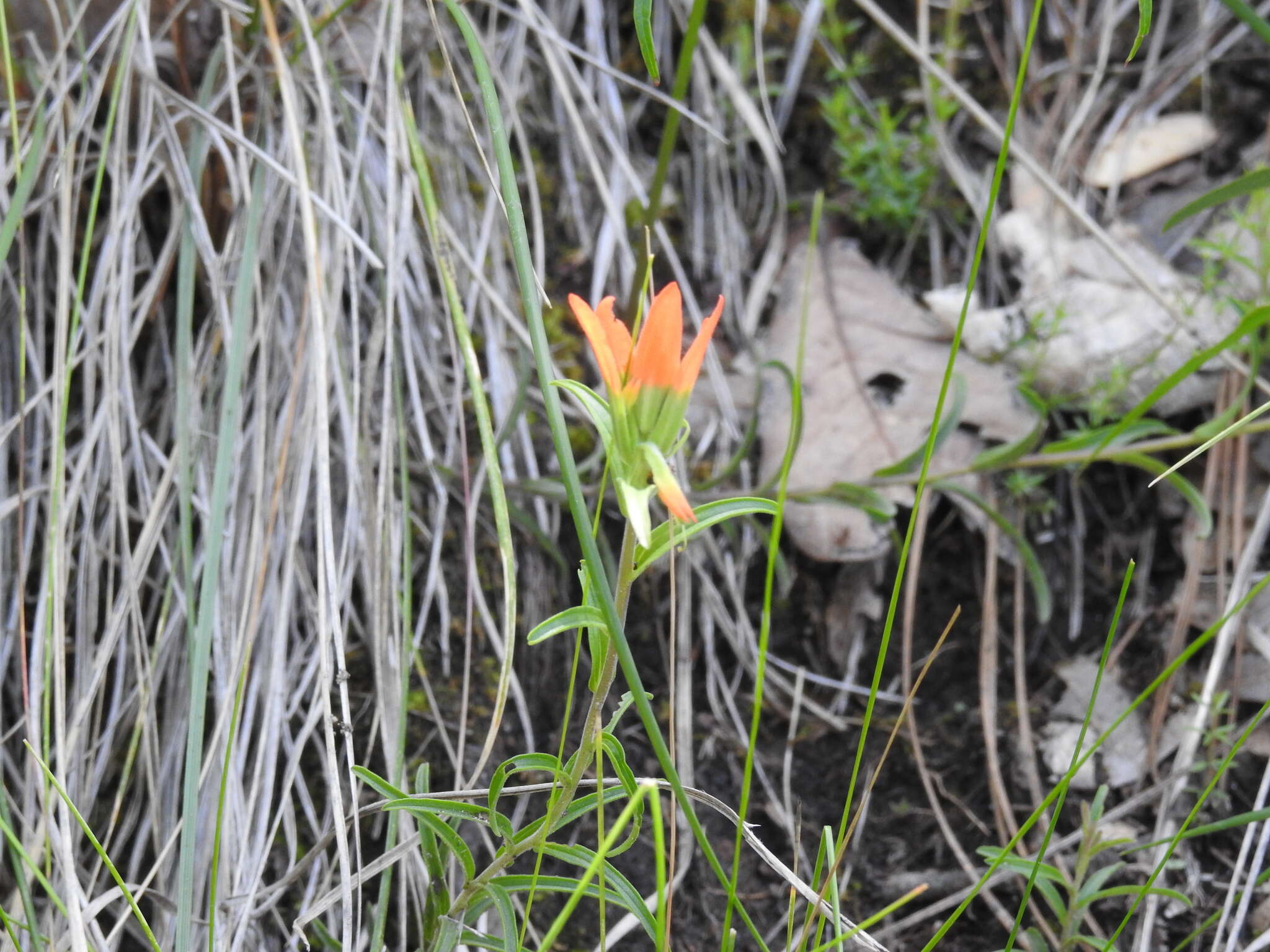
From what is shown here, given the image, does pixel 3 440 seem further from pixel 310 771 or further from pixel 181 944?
pixel 181 944

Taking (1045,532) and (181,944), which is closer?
(181,944)

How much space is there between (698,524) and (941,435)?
838mm

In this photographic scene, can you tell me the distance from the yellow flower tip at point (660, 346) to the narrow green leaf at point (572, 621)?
0.21m

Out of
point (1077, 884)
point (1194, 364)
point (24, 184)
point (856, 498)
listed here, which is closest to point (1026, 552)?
point (856, 498)

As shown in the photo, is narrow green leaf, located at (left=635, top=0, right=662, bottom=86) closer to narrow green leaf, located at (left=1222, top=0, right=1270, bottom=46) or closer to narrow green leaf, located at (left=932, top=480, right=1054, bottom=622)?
narrow green leaf, located at (left=1222, top=0, right=1270, bottom=46)

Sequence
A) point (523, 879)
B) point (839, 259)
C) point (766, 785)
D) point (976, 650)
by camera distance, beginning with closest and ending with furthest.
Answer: point (523, 879) < point (766, 785) < point (976, 650) < point (839, 259)

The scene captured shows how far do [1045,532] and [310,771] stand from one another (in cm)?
127

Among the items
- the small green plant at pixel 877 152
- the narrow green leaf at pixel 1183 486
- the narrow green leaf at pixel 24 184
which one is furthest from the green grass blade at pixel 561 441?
the small green plant at pixel 877 152

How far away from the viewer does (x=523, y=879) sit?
3.49ft

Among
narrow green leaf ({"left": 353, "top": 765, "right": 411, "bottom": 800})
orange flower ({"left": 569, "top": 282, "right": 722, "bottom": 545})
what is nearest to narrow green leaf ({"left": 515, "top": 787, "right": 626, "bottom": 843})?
narrow green leaf ({"left": 353, "top": 765, "right": 411, "bottom": 800})

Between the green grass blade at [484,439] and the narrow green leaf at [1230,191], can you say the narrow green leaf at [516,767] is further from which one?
the narrow green leaf at [1230,191]

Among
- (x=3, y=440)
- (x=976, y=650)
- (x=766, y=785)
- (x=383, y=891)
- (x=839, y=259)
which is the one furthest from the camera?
(x=839, y=259)

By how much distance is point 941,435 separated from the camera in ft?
5.21

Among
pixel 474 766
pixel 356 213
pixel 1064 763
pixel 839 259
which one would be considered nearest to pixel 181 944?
pixel 474 766
